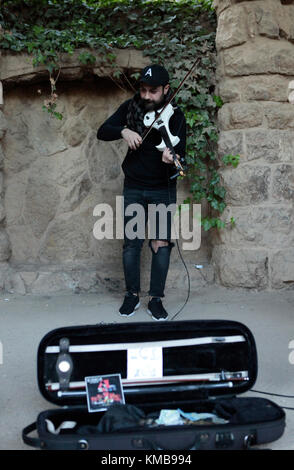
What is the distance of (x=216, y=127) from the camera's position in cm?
383

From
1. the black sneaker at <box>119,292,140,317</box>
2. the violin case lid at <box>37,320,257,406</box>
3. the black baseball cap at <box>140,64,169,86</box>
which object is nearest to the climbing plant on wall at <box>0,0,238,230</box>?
the black baseball cap at <box>140,64,169,86</box>

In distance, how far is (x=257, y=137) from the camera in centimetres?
365

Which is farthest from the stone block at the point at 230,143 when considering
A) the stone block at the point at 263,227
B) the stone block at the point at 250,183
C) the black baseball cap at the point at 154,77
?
the black baseball cap at the point at 154,77

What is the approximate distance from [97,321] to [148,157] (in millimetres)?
1059

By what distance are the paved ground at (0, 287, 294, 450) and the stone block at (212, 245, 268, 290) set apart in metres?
0.07

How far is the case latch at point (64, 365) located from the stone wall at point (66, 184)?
6.33 ft

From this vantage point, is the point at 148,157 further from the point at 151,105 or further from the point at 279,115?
the point at 279,115

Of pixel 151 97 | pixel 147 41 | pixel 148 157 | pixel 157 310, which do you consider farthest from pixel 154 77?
pixel 157 310

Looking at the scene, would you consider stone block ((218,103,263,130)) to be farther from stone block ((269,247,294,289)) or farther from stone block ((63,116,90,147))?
stone block ((63,116,90,147))

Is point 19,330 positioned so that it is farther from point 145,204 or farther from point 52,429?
point 52,429

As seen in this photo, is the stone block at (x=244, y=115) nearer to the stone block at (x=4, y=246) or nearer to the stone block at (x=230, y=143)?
the stone block at (x=230, y=143)

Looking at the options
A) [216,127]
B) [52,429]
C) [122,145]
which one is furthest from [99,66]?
[52,429]

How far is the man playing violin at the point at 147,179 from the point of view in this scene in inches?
124

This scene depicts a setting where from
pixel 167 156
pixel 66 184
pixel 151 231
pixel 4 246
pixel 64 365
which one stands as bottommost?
pixel 64 365
